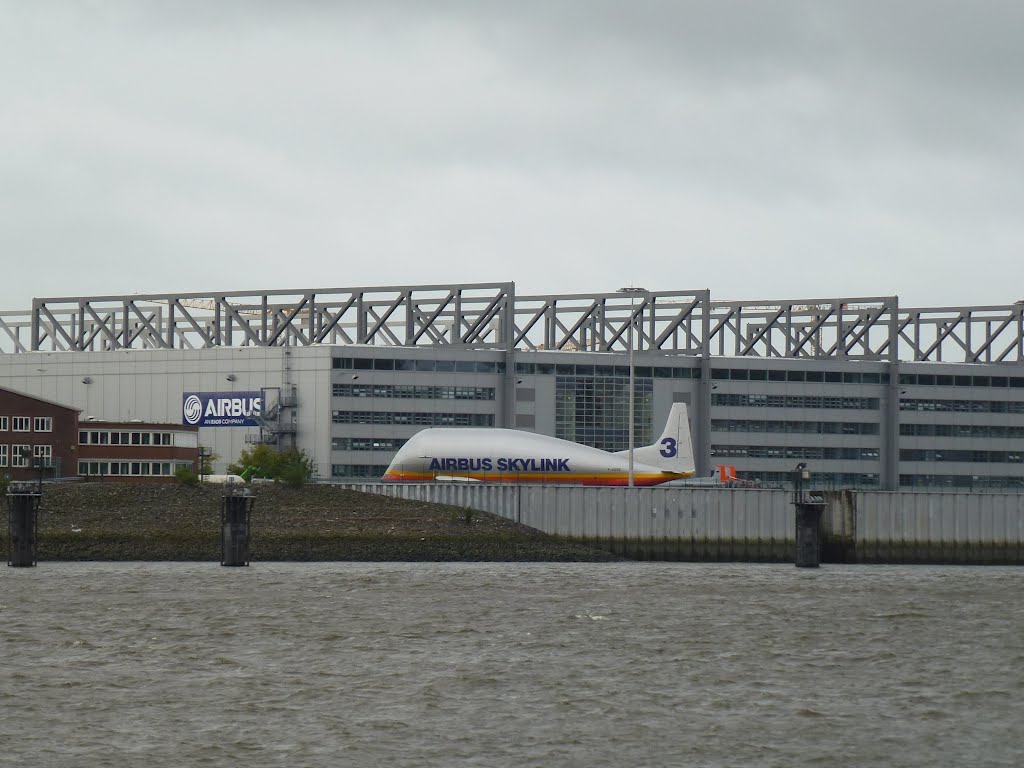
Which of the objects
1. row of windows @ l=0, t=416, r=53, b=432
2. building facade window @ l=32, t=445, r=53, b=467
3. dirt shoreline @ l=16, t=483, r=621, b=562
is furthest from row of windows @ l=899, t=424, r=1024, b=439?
row of windows @ l=0, t=416, r=53, b=432

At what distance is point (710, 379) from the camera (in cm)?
16450

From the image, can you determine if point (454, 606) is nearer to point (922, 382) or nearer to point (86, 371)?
point (86, 371)

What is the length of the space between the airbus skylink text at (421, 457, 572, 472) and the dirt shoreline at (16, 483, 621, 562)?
29.8 metres

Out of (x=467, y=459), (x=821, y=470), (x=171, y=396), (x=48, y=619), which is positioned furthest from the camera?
(x=821, y=470)

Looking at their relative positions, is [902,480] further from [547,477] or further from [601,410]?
[547,477]

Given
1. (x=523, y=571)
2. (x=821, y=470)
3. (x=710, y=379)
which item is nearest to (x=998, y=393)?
(x=821, y=470)

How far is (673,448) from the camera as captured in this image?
139 meters

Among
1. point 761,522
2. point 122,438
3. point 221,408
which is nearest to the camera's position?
point 761,522

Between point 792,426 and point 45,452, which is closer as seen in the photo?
point 45,452

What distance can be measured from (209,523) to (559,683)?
57987 mm

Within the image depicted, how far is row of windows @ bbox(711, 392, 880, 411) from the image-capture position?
165m

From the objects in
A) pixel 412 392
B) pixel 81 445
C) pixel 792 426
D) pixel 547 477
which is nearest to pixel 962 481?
pixel 792 426

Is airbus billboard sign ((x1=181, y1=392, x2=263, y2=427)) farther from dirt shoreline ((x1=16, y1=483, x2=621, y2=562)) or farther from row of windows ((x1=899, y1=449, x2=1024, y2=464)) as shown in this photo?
row of windows ((x1=899, y1=449, x2=1024, y2=464))

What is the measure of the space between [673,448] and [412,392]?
29.1 m
